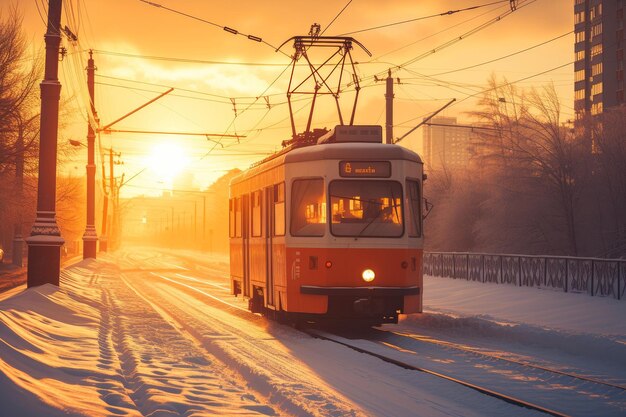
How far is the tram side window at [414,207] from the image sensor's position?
14.8 metres

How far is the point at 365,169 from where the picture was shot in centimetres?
1455

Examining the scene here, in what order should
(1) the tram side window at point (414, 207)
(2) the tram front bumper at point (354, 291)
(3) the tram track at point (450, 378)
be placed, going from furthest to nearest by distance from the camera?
(1) the tram side window at point (414, 207), (2) the tram front bumper at point (354, 291), (3) the tram track at point (450, 378)

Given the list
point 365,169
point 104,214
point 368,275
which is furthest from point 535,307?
point 104,214

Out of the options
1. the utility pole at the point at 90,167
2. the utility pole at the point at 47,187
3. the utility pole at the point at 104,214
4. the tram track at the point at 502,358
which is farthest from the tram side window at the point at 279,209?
the utility pole at the point at 104,214

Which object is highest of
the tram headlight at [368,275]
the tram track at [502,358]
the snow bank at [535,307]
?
the tram headlight at [368,275]

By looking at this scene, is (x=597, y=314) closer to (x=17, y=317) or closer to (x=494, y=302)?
(x=494, y=302)

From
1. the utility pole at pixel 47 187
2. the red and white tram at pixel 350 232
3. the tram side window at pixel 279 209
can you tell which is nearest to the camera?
the red and white tram at pixel 350 232

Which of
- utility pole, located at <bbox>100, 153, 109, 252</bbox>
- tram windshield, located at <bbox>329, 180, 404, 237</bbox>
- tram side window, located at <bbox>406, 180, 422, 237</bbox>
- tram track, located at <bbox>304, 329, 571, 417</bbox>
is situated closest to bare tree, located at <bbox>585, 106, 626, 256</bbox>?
tram side window, located at <bbox>406, 180, 422, 237</bbox>

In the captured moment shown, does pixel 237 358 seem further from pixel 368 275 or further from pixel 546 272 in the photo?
pixel 546 272

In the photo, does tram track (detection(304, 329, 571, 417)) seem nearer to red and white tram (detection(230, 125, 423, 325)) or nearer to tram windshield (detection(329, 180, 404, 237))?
red and white tram (detection(230, 125, 423, 325))

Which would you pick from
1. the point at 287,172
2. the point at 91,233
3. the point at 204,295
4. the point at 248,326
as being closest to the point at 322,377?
the point at 287,172

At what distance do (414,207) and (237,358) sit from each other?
15.6ft

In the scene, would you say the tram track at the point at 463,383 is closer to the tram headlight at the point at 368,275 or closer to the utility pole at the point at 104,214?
the tram headlight at the point at 368,275

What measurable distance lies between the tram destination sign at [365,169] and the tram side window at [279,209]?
4.40ft
